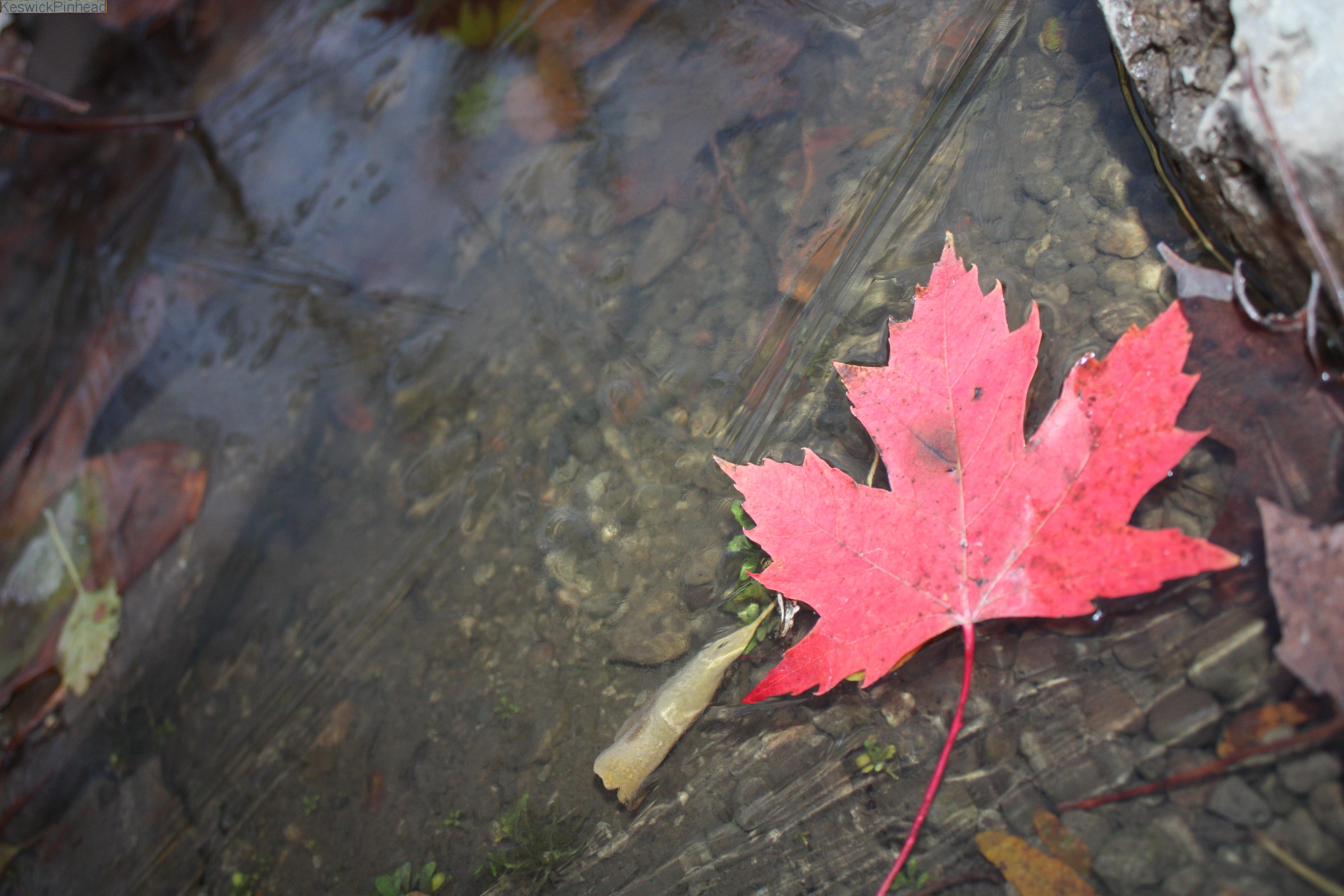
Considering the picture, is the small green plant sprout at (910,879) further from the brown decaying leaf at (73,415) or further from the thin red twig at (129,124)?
the thin red twig at (129,124)

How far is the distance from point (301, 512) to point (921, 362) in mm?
1667

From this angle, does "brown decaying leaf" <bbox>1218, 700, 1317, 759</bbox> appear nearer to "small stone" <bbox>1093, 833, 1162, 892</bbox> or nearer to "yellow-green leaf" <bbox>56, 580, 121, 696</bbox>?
"small stone" <bbox>1093, 833, 1162, 892</bbox>

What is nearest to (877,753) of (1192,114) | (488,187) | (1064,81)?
(1192,114)

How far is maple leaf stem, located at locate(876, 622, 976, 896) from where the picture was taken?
1.23 metres

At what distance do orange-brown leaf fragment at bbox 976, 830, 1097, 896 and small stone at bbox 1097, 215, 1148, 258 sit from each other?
1.08 meters

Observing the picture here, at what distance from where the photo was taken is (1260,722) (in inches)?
42.7

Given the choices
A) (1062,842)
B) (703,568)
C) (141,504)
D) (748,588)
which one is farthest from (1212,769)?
(141,504)

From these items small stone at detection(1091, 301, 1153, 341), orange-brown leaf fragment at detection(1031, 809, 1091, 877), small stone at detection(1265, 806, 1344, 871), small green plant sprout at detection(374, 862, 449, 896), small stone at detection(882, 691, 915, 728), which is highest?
small stone at detection(1091, 301, 1153, 341)

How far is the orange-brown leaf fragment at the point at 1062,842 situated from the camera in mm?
1124

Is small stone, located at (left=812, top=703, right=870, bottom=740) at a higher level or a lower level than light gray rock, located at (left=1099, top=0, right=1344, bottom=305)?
lower

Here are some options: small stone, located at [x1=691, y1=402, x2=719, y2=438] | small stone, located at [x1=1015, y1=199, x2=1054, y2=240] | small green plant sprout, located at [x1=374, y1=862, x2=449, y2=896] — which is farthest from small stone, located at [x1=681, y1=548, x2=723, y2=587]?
small stone, located at [x1=1015, y1=199, x2=1054, y2=240]

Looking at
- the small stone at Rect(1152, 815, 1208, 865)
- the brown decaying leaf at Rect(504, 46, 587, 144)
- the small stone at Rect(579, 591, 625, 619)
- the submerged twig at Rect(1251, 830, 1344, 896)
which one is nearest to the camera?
the submerged twig at Rect(1251, 830, 1344, 896)

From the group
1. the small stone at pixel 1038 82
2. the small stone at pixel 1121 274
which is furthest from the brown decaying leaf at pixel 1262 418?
the small stone at pixel 1038 82

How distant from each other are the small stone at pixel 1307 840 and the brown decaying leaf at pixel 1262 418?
0.38 m
